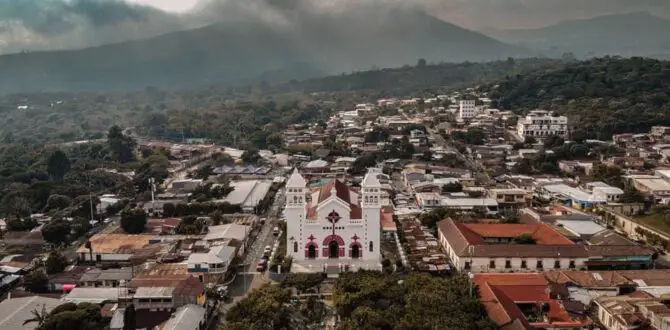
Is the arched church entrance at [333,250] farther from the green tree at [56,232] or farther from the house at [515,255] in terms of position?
the green tree at [56,232]

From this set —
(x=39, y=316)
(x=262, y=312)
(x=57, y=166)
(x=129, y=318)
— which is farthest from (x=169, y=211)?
(x=57, y=166)

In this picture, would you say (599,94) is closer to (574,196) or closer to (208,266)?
(574,196)

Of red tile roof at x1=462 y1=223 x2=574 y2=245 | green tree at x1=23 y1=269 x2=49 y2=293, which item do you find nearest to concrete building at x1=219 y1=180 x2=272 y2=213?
green tree at x1=23 y1=269 x2=49 y2=293

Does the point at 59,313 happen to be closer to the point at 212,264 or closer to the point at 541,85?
the point at 212,264

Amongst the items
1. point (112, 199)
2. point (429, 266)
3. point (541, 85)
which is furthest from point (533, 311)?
point (541, 85)

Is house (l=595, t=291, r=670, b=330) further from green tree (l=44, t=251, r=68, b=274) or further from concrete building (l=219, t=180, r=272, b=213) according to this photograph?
green tree (l=44, t=251, r=68, b=274)
